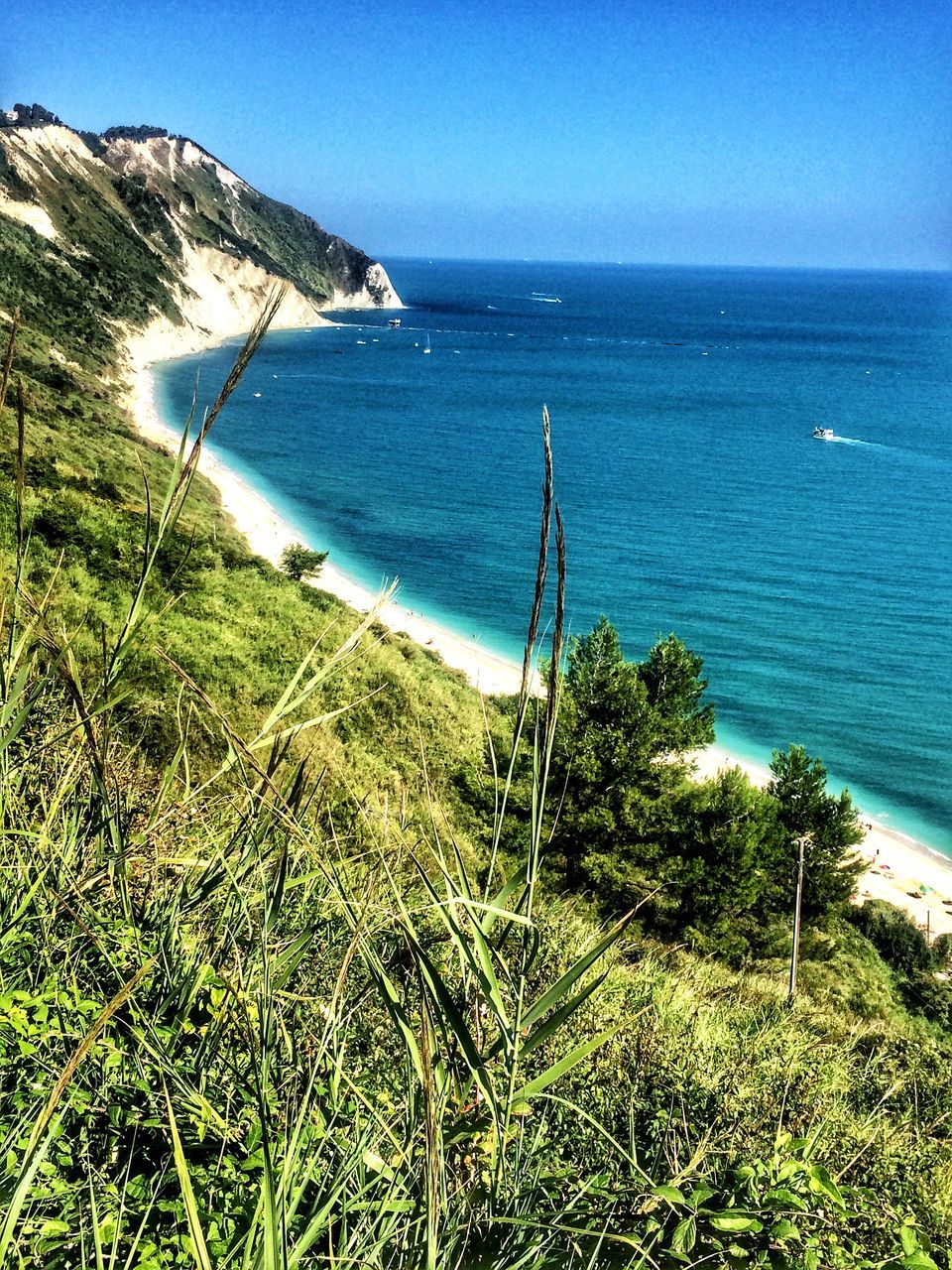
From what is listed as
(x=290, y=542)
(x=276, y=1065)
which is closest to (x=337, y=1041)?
(x=276, y=1065)

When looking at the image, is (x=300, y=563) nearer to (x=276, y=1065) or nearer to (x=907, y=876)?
(x=907, y=876)

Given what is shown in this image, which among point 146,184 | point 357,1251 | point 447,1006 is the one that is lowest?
point 357,1251

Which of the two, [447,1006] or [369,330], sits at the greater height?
[369,330]

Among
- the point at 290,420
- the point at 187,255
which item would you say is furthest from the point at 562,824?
the point at 187,255

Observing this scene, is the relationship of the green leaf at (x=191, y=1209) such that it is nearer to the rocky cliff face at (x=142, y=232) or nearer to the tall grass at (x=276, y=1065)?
the tall grass at (x=276, y=1065)

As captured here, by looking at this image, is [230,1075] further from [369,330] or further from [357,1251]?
[369,330]

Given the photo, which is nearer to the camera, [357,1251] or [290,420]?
[357,1251]
